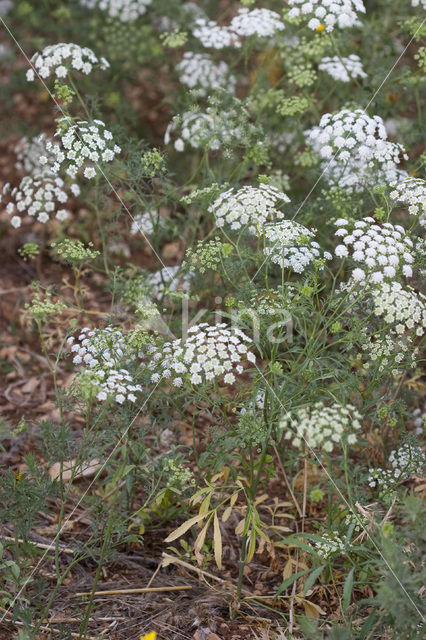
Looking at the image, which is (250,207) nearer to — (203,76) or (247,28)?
(247,28)

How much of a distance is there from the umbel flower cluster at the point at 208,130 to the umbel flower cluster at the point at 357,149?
662 millimetres

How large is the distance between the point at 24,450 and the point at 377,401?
8.87ft

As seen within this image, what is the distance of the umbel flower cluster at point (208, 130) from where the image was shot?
5205 mm

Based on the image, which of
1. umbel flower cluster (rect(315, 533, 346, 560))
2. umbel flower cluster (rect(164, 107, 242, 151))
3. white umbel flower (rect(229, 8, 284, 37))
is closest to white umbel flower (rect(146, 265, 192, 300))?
umbel flower cluster (rect(164, 107, 242, 151))

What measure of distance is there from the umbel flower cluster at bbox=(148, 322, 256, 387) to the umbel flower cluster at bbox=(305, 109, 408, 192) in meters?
1.64

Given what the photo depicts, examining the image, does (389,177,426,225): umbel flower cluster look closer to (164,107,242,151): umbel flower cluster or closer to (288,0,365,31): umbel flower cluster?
(164,107,242,151): umbel flower cluster

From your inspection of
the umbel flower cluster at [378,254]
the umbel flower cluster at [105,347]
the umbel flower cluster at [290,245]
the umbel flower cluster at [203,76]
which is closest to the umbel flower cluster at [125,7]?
the umbel flower cluster at [203,76]

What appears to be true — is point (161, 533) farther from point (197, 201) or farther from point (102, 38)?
point (102, 38)

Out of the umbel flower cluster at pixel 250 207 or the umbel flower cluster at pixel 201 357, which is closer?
the umbel flower cluster at pixel 201 357

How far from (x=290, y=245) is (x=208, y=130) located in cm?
185

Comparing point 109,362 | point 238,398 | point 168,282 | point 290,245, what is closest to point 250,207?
point 290,245

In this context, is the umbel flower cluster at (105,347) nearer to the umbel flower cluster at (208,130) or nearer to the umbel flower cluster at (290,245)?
the umbel flower cluster at (290,245)

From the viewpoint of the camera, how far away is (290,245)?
415 cm

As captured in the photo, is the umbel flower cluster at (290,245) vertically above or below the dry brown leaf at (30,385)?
above
